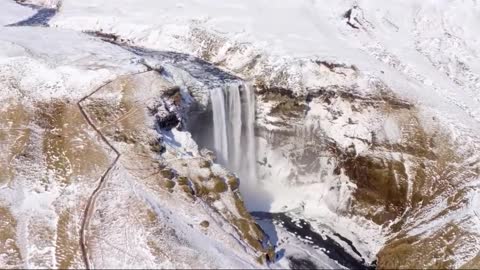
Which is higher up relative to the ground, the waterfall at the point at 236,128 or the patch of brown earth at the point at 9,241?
the waterfall at the point at 236,128

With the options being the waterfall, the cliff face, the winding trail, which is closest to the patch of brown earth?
the cliff face

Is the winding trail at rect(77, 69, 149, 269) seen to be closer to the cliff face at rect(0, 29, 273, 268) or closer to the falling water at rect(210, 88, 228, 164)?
the cliff face at rect(0, 29, 273, 268)

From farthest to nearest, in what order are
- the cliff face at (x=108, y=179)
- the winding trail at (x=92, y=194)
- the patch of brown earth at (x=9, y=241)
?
1. the cliff face at (x=108, y=179)
2. the winding trail at (x=92, y=194)
3. the patch of brown earth at (x=9, y=241)

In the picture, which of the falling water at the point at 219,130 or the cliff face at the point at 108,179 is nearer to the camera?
the cliff face at the point at 108,179

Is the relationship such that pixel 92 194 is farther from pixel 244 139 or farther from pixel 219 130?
pixel 244 139

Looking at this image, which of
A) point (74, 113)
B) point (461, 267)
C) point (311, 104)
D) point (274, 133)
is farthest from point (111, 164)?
point (461, 267)

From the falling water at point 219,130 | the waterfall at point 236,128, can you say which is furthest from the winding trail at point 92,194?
the waterfall at point 236,128

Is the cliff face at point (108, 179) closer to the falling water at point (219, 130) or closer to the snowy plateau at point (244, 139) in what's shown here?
the snowy plateau at point (244, 139)
